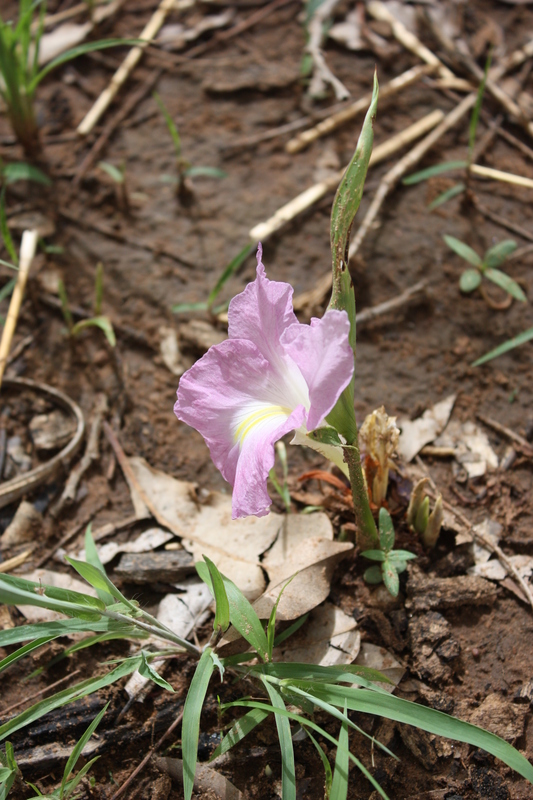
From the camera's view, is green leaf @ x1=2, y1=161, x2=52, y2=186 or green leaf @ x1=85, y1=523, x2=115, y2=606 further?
green leaf @ x1=2, y1=161, x2=52, y2=186

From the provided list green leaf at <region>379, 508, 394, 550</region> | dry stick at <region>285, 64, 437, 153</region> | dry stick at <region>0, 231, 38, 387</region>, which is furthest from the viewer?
dry stick at <region>285, 64, 437, 153</region>

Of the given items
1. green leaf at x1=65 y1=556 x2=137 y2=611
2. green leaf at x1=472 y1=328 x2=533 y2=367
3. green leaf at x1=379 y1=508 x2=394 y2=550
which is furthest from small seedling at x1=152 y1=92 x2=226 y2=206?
green leaf at x1=65 y1=556 x2=137 y2=611

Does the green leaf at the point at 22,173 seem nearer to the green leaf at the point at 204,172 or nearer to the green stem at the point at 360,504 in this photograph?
the green leaf at the point at 204,172

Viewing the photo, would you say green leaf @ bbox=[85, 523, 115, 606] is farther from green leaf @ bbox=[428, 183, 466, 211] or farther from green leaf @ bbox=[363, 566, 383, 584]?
green leaf @ bbox=[428, 183, 466, 211]

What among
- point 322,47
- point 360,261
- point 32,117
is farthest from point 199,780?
point 322,47

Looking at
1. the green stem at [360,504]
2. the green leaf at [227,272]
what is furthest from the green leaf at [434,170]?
the green stem at [360,504]

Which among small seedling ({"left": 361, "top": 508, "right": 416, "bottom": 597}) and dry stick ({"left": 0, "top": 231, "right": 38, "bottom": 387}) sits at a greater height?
dry stick ({"left": 0, "top": 231, "right": 38, "bottom": 387})

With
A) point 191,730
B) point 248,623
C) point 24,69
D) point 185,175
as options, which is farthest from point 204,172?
point 191,730
